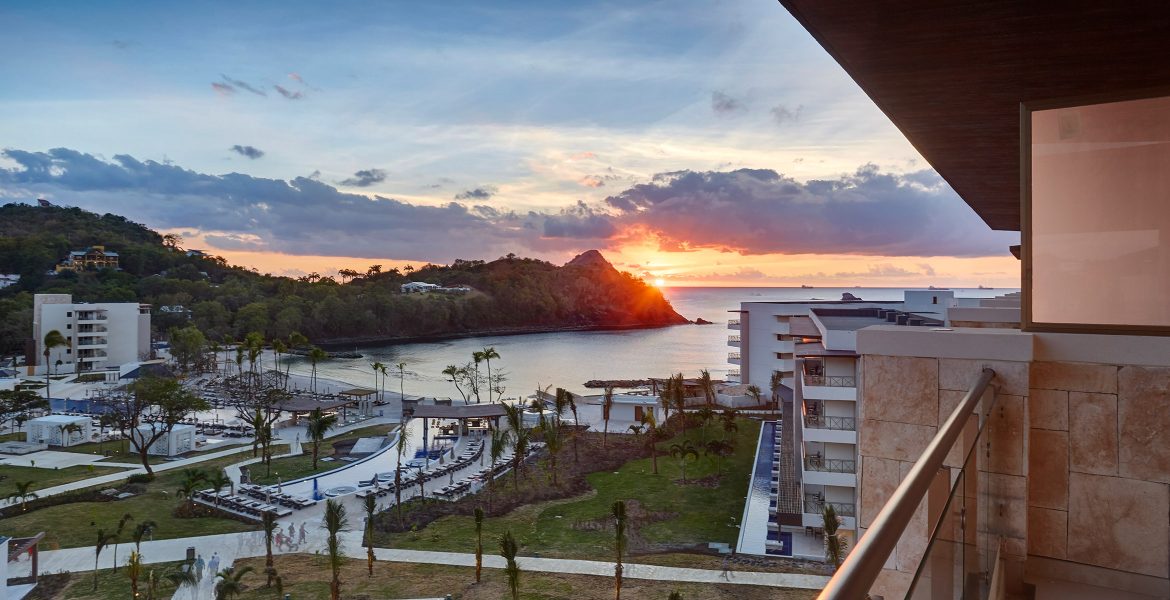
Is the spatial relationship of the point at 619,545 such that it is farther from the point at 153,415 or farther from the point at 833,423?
the point at 153,415

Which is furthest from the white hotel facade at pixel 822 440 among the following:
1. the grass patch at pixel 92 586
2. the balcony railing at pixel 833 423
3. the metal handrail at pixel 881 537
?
the grass patch at pixel 92 586

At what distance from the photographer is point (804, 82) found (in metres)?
16.4

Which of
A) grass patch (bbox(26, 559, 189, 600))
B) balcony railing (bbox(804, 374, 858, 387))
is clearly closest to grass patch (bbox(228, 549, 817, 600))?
grass patch (bbox(26, 559, 189, 600))

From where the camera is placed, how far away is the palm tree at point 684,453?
20797 mm

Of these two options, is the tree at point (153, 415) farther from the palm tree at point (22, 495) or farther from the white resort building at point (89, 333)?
the white resort building at point (89, 333)

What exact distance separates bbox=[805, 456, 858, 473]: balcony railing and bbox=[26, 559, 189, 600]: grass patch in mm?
13439

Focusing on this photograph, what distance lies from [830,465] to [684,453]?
6566 millimetres

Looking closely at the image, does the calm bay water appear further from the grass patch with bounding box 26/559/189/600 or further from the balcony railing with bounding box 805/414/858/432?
the grass patch with bounding box 26/559/189/600

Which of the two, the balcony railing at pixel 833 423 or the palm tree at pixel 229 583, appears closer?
the palm tree at pixel 229 583

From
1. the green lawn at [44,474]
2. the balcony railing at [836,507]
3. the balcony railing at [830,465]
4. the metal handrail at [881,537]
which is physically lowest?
the green lawn at [44,474]

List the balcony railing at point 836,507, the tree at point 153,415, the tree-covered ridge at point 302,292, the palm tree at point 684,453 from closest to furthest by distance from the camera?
1. the balcony railing at point 836,507
2. the palm tree at point 684,453
3. the tree at point 153,415
4. the tree-covered ridge at point 302,292

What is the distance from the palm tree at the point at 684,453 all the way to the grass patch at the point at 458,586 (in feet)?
25.3

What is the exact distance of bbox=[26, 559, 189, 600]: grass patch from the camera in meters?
12.9

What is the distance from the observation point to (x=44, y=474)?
848 inches
